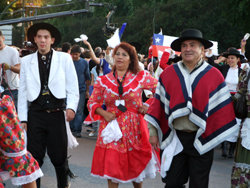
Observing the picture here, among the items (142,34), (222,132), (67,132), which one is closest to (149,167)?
(67,132)

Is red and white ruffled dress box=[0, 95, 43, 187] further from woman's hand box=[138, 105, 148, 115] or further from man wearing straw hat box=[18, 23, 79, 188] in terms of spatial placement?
woman's hand box=[138, 105, 148, 115]

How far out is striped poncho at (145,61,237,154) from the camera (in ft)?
15.6

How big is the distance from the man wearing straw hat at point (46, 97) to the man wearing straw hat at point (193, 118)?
1490 millimetres

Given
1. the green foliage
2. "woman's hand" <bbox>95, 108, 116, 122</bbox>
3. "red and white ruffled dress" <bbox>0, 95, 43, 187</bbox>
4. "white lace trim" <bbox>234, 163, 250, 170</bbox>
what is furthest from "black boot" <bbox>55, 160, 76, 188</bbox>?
the green foliage

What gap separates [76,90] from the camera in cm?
609

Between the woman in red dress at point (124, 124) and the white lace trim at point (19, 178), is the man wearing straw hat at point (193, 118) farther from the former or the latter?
the white lace trim at point (19, 178)

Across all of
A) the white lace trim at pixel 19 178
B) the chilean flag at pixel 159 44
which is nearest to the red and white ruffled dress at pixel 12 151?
the white lace trim at pixel 19 178

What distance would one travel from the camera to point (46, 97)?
5895mm

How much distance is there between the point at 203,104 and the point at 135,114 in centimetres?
150

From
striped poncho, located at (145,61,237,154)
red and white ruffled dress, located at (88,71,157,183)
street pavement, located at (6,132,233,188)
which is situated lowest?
street pavement, located at (6,132,233,188)

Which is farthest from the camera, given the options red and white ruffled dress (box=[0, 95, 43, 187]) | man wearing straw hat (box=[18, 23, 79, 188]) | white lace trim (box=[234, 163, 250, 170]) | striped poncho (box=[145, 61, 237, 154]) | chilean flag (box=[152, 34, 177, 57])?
chilean flag (box=[152, 34, 177, 57])

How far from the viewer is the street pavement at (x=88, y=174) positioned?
7.15 meters

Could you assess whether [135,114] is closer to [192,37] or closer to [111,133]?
[111,133]

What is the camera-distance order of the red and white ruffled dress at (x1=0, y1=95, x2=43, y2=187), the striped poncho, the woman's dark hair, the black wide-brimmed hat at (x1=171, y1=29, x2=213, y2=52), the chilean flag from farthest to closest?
the chilean flag → the woman's dark hair → the black wide-brimmed hat at (x1=171, y1=29, x2=213, y2=52) → the striped poncho → the red and white ruffled dress at (x1=0, y1=95, x2=43, y2=187)
